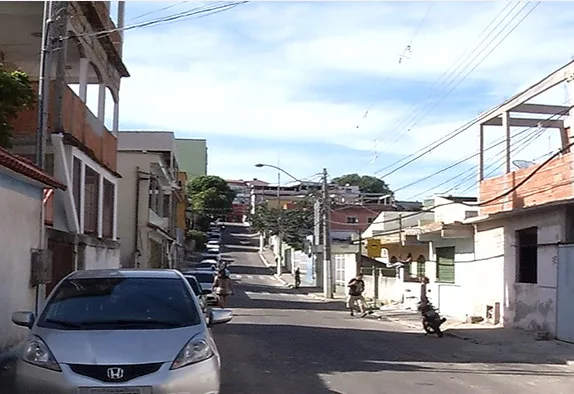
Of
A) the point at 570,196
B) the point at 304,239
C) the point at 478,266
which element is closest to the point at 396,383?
the point at 570,196

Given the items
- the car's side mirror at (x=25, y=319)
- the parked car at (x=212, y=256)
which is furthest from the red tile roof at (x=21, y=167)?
the parked car at (x=212, y=256)

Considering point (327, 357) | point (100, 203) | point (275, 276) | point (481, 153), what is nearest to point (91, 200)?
point (100, 203)

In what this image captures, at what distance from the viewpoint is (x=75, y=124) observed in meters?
20.0

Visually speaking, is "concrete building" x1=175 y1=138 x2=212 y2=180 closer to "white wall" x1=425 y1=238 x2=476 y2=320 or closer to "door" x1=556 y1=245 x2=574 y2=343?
"white wall" x1=425 y1=238 x2=476 y2=320

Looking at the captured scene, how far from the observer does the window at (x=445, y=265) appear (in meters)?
30.1

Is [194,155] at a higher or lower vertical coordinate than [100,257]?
higher

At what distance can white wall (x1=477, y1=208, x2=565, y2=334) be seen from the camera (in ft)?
67.8

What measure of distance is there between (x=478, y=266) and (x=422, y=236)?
17.5 feet

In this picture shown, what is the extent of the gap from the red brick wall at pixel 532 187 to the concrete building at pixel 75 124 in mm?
11121

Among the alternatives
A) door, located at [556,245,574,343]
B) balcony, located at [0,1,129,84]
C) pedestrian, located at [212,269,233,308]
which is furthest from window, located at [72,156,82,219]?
door, located at [556,245,574,343]

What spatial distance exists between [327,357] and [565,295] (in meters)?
6.86

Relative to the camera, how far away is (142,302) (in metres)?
9.33

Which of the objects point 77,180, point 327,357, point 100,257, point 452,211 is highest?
point 77,180

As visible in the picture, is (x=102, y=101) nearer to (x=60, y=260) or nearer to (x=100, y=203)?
(x=100, y=203)
